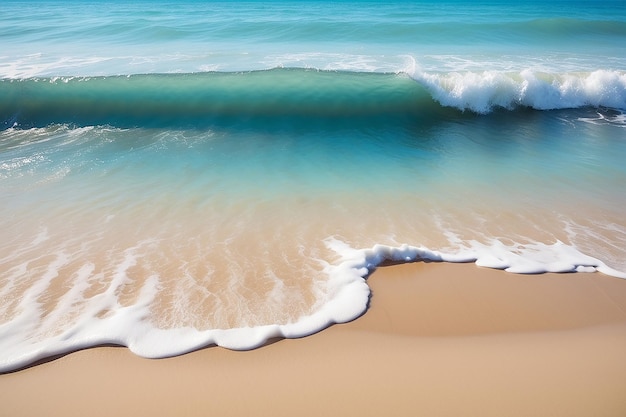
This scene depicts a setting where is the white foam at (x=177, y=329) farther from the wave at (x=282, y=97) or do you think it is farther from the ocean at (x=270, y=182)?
the wave at (x=282, y=97)

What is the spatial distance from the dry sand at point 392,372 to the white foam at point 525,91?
6559 millimetres

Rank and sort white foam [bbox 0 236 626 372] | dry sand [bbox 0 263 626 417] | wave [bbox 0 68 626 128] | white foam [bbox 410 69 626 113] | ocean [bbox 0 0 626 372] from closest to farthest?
dry sand [bbox 0 263 626 417], white foam [bbox 0 236 626 372], ocean [bbox 0 0 626 372], wave [bbox 0 68 626 128], white foam [bbox 410 69 626 113]

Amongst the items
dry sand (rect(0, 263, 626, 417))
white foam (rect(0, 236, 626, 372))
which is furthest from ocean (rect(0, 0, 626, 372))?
dry sand (rect(0, 263, 626, 417))

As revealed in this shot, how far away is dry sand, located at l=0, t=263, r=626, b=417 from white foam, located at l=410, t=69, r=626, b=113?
21.5ft

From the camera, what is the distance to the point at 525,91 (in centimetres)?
883

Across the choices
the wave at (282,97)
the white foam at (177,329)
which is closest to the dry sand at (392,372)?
the white foam at (177,329)

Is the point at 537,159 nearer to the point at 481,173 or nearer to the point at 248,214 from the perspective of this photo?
the point at 481,173

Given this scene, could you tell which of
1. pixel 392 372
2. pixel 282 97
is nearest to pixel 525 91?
pixel 282 97

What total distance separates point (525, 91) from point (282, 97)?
17.8 ft

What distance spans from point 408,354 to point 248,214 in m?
2.56

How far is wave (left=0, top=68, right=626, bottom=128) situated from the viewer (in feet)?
27.4

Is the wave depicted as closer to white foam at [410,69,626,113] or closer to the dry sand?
A: white foam at [410,69,626,113]

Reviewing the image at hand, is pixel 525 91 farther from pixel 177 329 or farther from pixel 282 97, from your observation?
pixel 177 329

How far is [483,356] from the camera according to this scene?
2623 mm
